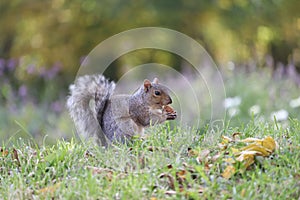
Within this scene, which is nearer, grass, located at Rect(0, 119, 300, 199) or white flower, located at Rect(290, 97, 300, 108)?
grass, located at Rect(0, 119, 300, 199)

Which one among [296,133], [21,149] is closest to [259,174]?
[296,133]

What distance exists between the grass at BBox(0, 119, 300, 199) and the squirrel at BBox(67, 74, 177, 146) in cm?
22

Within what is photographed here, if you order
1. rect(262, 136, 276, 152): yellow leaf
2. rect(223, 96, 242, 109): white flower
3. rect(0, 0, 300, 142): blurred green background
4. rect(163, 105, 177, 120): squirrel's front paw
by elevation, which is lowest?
rect(262, 136, 276, 152): yellow leaf

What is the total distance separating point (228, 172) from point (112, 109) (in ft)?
3.87

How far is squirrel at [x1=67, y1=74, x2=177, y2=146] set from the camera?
13.2ft

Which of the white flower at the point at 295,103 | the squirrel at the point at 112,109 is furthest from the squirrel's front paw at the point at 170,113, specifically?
the white flower at the point at 295,103

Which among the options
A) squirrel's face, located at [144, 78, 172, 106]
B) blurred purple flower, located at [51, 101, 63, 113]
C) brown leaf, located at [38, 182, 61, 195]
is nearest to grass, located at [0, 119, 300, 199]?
brown leaf, located at [38, 182, 61, 195]

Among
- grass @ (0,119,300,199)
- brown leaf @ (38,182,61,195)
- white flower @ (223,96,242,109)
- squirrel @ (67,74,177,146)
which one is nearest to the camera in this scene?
grass @ (0,119,300,199)

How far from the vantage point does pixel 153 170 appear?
3156 mm

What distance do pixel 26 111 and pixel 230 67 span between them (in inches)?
96.8

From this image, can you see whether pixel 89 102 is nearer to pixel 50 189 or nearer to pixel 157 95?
pixel 157 95

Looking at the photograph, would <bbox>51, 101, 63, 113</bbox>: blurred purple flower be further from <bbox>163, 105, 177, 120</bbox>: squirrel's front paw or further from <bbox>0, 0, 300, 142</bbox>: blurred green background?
<bbox>163, 105, 177, 120</bbox>: squirrel's front paw

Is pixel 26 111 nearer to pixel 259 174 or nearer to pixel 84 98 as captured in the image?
pixel 84 98

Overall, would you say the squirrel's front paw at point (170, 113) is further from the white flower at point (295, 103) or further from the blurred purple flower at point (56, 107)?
the blurred purple flower at point (56, 107)
